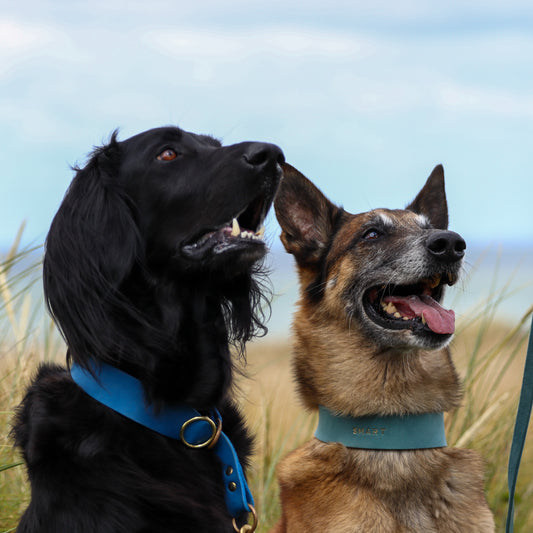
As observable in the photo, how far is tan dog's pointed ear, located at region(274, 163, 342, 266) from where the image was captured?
4.27m

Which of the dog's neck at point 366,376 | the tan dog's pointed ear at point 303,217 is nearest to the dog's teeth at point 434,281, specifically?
the dog's neck at point 366,376

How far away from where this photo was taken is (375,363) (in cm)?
386

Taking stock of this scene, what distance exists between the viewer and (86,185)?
9.76 ft

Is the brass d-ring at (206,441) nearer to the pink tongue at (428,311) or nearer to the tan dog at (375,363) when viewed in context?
the tan dog at (375,363)

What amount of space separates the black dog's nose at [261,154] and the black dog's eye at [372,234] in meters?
1.43

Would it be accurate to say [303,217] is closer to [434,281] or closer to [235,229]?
[434,281]

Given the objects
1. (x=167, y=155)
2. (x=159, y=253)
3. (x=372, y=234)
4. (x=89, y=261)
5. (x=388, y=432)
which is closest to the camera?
(x=89, y=261)

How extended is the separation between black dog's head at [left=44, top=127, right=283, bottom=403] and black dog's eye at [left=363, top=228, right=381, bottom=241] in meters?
1.33

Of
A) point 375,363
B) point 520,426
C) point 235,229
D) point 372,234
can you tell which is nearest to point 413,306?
point 375,363

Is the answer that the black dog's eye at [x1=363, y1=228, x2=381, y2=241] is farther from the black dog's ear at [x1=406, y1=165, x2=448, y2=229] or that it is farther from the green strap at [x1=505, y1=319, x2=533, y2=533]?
the green strap at [x1=505, y1=319, x2=533, y2=533]

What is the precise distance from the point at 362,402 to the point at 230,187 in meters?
1.50

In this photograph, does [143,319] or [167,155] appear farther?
[167,155]

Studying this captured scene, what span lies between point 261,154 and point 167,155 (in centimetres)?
43

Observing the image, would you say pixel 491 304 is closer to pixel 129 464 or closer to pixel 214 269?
pixel 214 269
